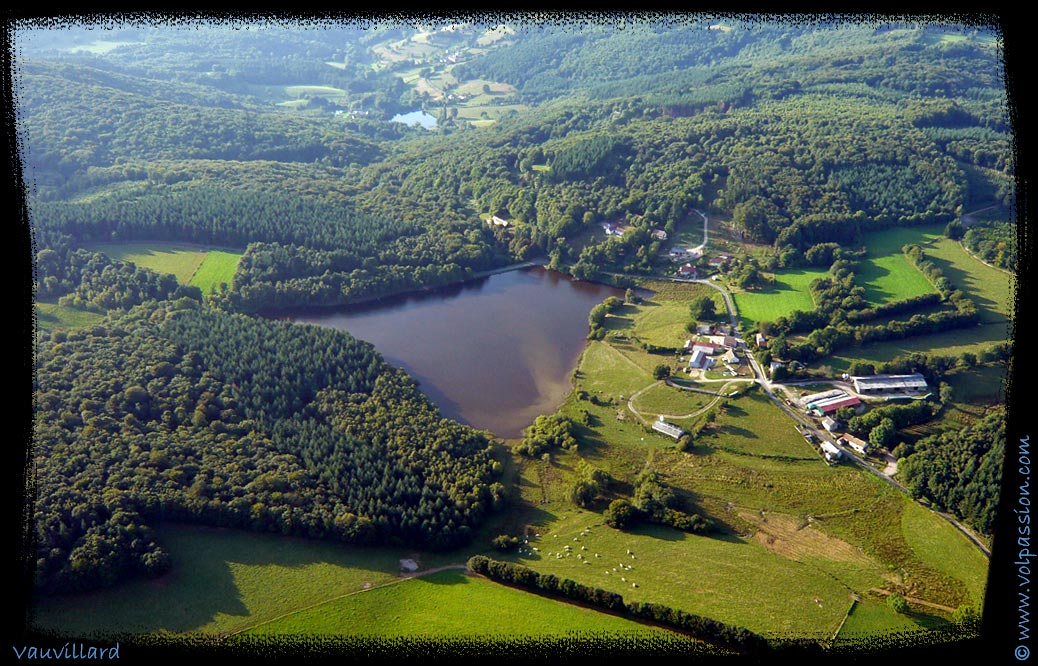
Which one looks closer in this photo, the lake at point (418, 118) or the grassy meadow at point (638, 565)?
the grassy meadow at point (638, 565)

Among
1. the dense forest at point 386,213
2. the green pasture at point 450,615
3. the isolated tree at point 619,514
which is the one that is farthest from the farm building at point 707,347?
the green pasture at point 450,615

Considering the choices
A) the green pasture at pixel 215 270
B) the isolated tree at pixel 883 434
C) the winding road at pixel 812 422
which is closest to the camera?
the winding road at pixel 812 422

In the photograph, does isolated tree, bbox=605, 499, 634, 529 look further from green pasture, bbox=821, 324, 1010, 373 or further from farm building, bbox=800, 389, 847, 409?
green pasture, bbox=821, 324, 1010, 373

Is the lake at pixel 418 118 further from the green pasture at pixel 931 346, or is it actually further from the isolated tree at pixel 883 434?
the isolated tree at pixel 883 434

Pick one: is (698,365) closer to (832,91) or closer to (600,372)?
(600,372)

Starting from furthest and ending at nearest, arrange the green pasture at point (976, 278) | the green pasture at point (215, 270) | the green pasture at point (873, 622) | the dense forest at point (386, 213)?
the green pasture at point (215, 270)
the green pasture at point (976, 278)
the dense forest at point (386, 213)
the green pasture at point (873, 622)

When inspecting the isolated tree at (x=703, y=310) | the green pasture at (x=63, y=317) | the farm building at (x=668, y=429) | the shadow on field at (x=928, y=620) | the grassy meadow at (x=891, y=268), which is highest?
the grassy meadow at (x=891, y=268)

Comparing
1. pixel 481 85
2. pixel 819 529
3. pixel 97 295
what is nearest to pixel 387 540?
pixel 819 529
